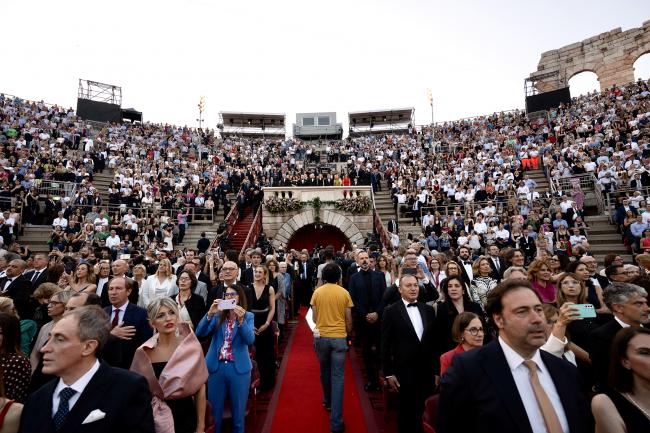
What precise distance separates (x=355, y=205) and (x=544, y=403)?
15.4m

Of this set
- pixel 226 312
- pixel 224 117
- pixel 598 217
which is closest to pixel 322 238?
pixel 598 217

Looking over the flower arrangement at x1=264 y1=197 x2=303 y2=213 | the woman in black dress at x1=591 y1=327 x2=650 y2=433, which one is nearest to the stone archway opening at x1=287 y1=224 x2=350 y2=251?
the flower arrangement at x1=264 y1=197 x2=303 y2=213

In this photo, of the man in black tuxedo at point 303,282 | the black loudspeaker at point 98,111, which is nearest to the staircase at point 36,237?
the man in black tuxedo at point 303,282

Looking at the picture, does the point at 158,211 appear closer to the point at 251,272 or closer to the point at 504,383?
the point at 251,272

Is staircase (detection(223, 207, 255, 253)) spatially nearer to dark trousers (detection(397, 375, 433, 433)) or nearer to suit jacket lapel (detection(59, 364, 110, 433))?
dark trousers (detection(397, 375, 433, 433))

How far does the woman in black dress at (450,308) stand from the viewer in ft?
12.2

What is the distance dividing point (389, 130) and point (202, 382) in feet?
134

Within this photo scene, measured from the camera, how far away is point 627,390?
1.92 meters

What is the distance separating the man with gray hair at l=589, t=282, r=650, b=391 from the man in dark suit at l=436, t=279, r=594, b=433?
113 cm

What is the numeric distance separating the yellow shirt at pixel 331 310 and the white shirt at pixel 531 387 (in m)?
2.80

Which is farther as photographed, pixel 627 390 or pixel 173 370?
pixel 173 370

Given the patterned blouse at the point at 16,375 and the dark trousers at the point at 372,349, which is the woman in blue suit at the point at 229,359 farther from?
the dark trousers at the point at 372,349

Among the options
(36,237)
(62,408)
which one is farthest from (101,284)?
(36,237)

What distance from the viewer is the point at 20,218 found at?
12375 millimetres
